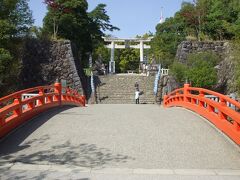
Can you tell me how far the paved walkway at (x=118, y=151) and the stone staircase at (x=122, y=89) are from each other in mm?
20633

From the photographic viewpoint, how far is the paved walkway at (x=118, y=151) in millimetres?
5922

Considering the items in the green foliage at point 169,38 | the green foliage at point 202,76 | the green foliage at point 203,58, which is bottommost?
the green foliage at point 202,76

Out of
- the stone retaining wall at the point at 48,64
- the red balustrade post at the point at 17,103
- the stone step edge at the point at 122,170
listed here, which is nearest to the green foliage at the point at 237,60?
the stone retaining wall at the point at 48,64

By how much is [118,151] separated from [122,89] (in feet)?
85.5

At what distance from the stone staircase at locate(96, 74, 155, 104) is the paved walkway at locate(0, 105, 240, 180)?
2063cm

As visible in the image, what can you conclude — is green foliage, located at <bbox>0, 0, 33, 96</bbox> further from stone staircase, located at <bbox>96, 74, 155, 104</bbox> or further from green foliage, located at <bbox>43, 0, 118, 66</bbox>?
stone staircase, located at <bbox>96, 74, 155, 104</bbox>

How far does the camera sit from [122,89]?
33.1m

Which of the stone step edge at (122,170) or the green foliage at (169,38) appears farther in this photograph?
the green foliage at (169,38)

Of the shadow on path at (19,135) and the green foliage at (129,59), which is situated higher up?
the green foliage at (129,59)

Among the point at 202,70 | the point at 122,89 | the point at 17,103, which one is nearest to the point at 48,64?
the point at 122,89

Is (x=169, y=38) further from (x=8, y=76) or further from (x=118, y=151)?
(x=118, y=151)

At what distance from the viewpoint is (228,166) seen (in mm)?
6348

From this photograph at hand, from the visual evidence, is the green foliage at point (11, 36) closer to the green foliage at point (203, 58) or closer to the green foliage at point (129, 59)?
the green foliage at point (203, 58)

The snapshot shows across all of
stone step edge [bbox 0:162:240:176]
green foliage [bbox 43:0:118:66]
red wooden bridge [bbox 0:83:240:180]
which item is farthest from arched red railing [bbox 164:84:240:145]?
green foliage [bbox 43:0:118:66]
